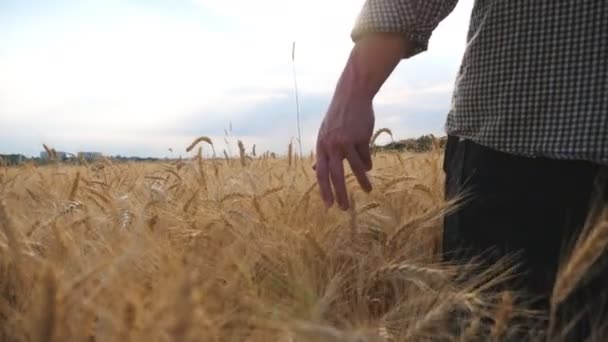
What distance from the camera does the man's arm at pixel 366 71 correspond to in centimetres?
114

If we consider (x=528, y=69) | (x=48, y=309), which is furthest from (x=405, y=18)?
(x=48, y=309)

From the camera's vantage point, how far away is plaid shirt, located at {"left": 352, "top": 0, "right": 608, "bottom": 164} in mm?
995

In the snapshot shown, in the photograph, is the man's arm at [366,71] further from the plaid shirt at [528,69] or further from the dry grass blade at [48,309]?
the dry grass blade at [48,309]

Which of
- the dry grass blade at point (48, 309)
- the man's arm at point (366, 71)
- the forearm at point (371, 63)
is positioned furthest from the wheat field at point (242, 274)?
the forearm at point (371, 63)

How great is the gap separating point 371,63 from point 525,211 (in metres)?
0.37

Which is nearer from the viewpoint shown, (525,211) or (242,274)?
(242,274)

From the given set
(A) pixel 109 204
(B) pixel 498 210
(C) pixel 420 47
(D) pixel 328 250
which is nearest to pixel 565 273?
(B) pixel 498 210

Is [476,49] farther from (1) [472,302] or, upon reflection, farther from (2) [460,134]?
(1) [472,302]

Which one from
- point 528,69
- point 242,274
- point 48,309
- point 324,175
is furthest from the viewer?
point 324,175

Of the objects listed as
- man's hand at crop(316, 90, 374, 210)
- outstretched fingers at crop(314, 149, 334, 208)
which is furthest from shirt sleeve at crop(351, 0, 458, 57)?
outstretched fingers at crop(314, 149, 334, 208)

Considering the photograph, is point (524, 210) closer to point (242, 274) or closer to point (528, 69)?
point (528, 69)

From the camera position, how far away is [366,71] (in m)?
1.14

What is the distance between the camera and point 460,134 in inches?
47.9

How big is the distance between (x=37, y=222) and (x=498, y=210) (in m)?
0.79
